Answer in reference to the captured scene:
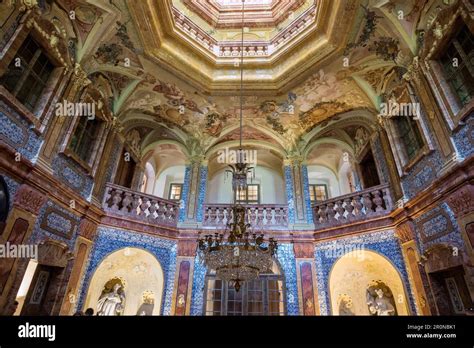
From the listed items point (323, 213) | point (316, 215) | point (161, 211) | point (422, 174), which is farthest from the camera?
point (316, 215)

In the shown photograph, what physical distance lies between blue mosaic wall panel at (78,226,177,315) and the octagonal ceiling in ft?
14.9

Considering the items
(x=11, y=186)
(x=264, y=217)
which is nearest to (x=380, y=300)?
(x=264, y=217)

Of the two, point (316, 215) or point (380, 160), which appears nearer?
point (380, 160)

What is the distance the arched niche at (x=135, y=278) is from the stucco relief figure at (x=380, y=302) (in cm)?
546

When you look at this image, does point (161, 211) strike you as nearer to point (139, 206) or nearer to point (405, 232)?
point (139, 206)

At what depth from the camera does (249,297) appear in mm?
7332

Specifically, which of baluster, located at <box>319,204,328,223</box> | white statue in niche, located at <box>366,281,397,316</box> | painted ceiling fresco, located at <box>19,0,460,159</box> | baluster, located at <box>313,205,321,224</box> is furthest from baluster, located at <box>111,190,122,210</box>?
white statue in niche, located at <box>366,281,397,316</box>

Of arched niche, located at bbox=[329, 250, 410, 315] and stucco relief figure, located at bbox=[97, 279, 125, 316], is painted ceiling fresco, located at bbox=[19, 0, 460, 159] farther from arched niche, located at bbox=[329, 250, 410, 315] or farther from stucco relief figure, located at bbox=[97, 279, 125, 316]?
stucco relief figure, located at bbox=[97, 279, 125, 316]

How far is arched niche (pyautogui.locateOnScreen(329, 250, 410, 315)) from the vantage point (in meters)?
6.75

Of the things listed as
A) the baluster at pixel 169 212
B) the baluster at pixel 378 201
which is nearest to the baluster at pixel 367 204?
the baluster at pixel 378 201

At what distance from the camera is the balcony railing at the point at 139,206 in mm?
7207

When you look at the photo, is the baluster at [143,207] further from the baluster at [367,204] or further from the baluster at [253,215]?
the baluster at [367,204]

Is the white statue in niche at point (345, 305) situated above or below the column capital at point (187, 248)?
below

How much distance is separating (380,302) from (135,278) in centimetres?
657
